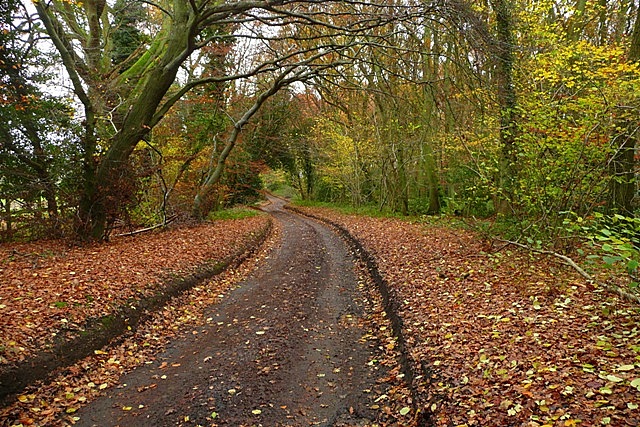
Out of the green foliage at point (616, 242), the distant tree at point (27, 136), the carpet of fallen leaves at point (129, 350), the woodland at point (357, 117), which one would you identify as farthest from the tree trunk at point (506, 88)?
the distant tree at point (27, 136)

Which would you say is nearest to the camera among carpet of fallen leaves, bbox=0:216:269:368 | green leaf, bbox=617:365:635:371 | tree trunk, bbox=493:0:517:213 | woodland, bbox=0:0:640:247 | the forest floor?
green leaf, bbox=617:365:635:371

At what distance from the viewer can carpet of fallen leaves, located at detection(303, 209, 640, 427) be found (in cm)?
339

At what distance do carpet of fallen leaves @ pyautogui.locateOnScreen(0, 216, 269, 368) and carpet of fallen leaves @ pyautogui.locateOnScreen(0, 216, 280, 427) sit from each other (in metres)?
0.08

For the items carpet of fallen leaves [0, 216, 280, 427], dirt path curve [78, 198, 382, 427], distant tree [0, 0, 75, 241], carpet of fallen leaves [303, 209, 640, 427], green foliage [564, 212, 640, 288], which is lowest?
dirt path curve [78, 198, 382, 427]

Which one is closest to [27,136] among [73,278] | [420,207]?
[73,278]

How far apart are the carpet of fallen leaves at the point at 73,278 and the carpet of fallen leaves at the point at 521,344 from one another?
4.66 m

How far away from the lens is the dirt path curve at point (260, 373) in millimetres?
4332

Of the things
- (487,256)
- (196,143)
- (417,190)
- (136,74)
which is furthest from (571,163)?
(417,190)

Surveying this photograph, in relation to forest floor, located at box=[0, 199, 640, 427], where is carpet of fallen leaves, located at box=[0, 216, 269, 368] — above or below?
above

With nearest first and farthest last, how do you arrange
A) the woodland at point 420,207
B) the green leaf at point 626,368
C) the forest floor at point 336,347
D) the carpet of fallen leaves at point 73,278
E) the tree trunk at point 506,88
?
the green leaf at point 626,368 < the forest floor at point 336,347 < the woodland at point 420,207 < the carpet of fallen leaves at point 73,278 < the tree trunk at point 506,88

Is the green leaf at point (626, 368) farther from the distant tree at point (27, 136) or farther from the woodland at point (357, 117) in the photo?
the distant tree at point (27, 136)

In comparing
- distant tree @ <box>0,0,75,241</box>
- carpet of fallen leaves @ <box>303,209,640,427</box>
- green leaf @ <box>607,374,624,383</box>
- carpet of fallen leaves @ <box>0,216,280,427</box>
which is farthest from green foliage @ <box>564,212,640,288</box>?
distant tree @ <box>0,0,75,241</box>

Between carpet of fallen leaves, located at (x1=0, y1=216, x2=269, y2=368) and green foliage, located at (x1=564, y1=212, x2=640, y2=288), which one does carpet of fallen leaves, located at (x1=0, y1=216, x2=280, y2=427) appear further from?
green foliage, located at (x1=564, y1=212, x2=640, y2=288)

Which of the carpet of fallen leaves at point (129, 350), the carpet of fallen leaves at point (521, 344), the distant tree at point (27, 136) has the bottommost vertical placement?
the carpet of fallen leaves at point (129, 350)
